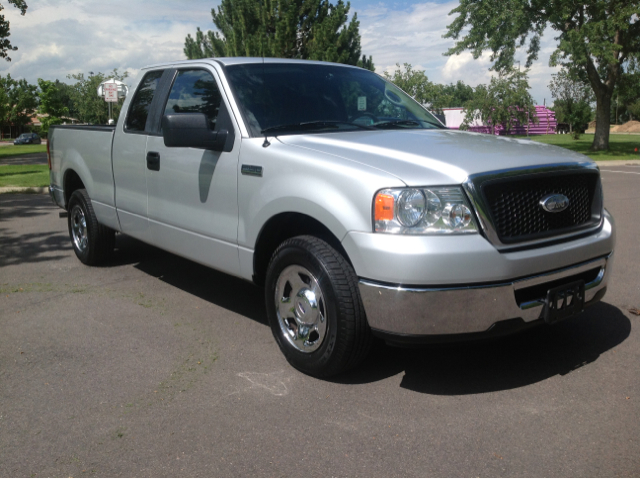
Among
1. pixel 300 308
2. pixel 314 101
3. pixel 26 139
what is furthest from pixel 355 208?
pixel 26 139

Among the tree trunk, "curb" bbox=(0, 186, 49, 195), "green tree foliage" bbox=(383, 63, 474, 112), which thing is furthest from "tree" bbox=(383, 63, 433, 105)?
"curb" bbox=(0, 186, 49, 195)

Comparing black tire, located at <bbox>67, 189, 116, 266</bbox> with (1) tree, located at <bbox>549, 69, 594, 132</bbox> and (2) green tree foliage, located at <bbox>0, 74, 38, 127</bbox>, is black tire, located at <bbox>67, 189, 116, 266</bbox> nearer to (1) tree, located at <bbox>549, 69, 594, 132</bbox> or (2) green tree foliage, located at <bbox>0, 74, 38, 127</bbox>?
(1) tree, located at <bbox>549, 69, 594, 132</bbox>

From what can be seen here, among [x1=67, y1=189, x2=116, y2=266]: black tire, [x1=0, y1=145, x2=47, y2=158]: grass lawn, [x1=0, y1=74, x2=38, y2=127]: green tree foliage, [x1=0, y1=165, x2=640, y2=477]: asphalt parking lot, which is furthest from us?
[x1=0, y1=74, x2=38, y2=127]: green tree foliage

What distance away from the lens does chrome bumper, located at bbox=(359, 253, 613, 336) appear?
11.0 feet

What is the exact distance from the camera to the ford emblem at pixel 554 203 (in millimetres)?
3680

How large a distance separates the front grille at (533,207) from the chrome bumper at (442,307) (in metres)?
0.28

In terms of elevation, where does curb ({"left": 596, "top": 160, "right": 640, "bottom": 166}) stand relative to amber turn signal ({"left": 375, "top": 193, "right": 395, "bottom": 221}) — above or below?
below

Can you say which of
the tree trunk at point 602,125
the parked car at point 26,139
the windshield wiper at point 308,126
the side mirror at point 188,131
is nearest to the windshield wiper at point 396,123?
the windshield wiper at point 308,126

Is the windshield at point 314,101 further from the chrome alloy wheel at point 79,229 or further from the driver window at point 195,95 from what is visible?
the chrome alloy wheel at point 79,229

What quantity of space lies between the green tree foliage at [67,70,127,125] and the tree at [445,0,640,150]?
32.2 meters

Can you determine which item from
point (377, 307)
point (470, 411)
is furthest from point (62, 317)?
point (470, 411)

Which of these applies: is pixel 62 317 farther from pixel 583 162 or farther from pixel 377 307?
pixel 583 162

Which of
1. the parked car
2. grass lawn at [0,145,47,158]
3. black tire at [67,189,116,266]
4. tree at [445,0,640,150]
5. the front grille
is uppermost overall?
tree at [445,0,640,150]

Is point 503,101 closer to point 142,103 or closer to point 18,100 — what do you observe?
point 142,103
